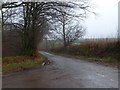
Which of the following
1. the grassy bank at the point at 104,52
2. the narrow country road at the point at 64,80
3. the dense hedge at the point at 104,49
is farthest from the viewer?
the dense hedge at the point at 104,49

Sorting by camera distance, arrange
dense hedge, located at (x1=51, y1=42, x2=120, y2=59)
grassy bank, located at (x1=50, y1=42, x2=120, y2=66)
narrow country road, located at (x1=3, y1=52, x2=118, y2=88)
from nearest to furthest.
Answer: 1. narrow country road, located at (x1=3, y1=52, x2=118, y2=88)
2. grassy bank, located at (x1=50, y1=42, x2=120, y2=66)
3. dense hedge, located at (x1=51, y1=42, x2=120, y2=59)

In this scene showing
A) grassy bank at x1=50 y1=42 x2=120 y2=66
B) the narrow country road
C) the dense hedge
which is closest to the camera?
the narrow country road

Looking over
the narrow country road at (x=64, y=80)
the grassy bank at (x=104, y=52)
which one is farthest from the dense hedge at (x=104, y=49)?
the narrow country road at (x=64, y=80)

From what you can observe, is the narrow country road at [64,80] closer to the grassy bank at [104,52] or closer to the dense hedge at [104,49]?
the grassy bank at [104,52]

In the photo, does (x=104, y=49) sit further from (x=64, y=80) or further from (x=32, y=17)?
(x=64, y=80)

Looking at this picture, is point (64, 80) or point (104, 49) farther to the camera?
point (104, 49)

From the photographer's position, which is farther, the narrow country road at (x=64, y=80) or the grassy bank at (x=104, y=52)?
the grassy bank at (x=104, y=52)

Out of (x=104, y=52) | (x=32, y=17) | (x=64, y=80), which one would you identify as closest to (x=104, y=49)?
(x=104, y=52)

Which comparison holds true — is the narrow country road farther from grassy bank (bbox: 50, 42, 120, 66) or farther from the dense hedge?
the dense hedge

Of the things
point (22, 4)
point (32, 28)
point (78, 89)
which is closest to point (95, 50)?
point (32, 28)

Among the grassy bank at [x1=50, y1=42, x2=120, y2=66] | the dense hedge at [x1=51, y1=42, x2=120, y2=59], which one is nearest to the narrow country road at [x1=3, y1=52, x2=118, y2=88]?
the grassy bank at [x1=50, y1=42, x2=120, y2=66]

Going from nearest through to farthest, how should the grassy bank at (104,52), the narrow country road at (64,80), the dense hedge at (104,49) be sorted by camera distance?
1. the narrow country road at (64,80)
2. the grassy bank at (104,52)
3. the dense hedge at (104,49)

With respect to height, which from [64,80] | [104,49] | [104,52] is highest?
[64,80]

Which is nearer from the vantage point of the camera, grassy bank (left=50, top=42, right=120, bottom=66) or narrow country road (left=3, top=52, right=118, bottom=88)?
narrow country road (left=3, top=52, right=118, bottom=88)
